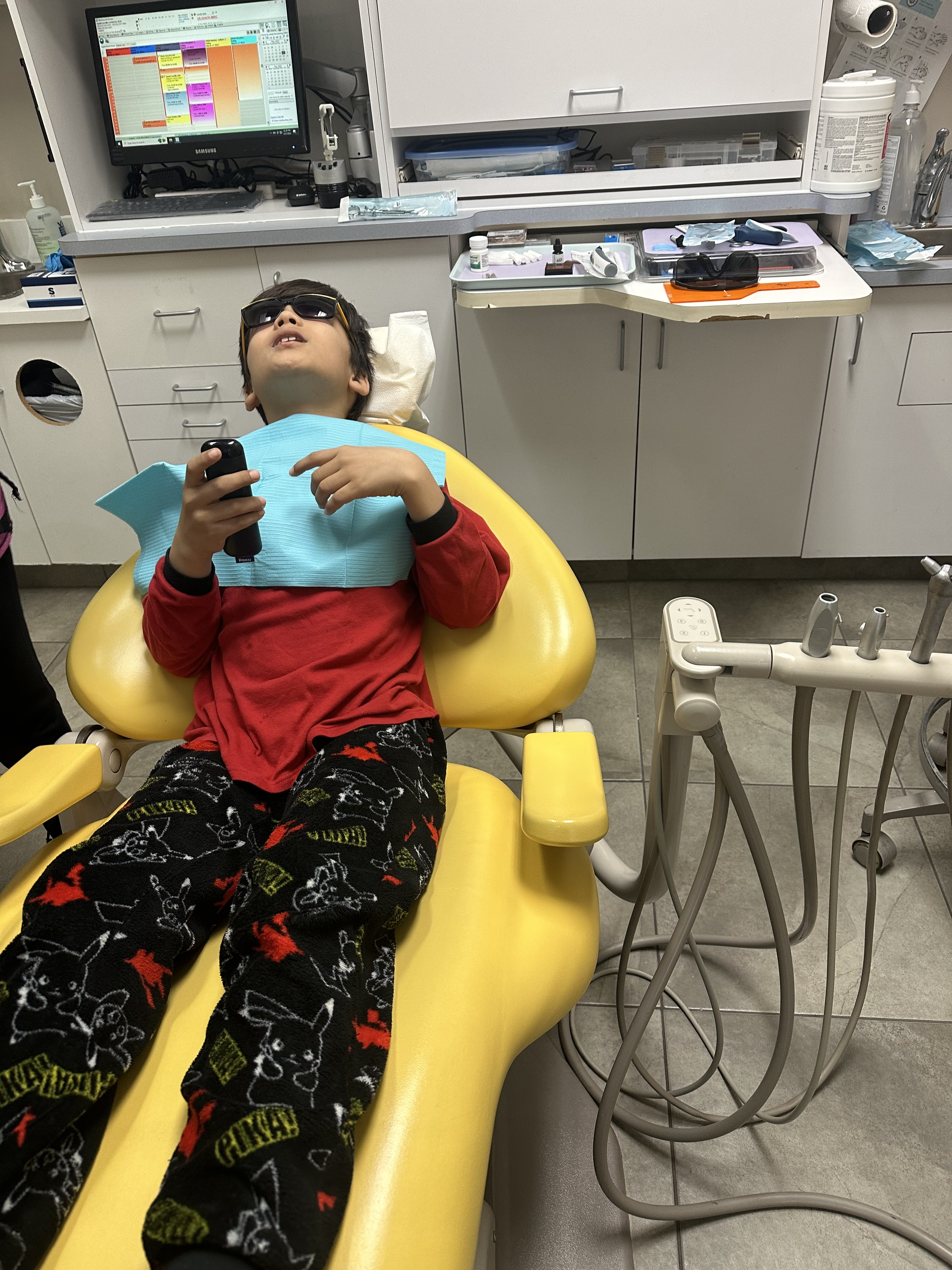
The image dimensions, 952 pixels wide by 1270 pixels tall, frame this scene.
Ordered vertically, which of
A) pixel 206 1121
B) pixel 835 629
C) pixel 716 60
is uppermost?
pixel 716 60

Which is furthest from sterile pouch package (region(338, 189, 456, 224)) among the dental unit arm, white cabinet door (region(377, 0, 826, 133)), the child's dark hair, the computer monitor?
the dental unit arm

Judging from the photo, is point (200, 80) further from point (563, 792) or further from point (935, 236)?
point (563, 792)

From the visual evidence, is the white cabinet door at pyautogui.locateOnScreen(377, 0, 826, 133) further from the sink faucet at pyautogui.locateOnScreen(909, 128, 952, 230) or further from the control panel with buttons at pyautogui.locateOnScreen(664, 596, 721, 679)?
the control panel with buttons at pyautogui.locateOnScreen(664, 596, 721, 679)

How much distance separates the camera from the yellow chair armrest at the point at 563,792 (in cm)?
103

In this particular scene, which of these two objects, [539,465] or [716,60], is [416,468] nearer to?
[539,465]

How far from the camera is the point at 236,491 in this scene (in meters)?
1.14

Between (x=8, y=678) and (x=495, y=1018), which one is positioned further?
(x=8, y=678)

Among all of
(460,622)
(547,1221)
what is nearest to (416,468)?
(460,622)

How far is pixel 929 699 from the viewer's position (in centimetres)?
220

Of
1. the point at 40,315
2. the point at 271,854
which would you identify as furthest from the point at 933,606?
the point at 40,315

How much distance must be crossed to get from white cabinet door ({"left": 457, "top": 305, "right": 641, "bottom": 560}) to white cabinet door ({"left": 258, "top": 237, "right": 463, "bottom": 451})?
0.06 m

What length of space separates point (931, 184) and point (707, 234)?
66cm

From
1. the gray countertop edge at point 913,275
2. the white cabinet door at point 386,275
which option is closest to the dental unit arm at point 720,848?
the gray countertop edge at point 913,275

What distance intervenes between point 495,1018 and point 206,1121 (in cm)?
31
